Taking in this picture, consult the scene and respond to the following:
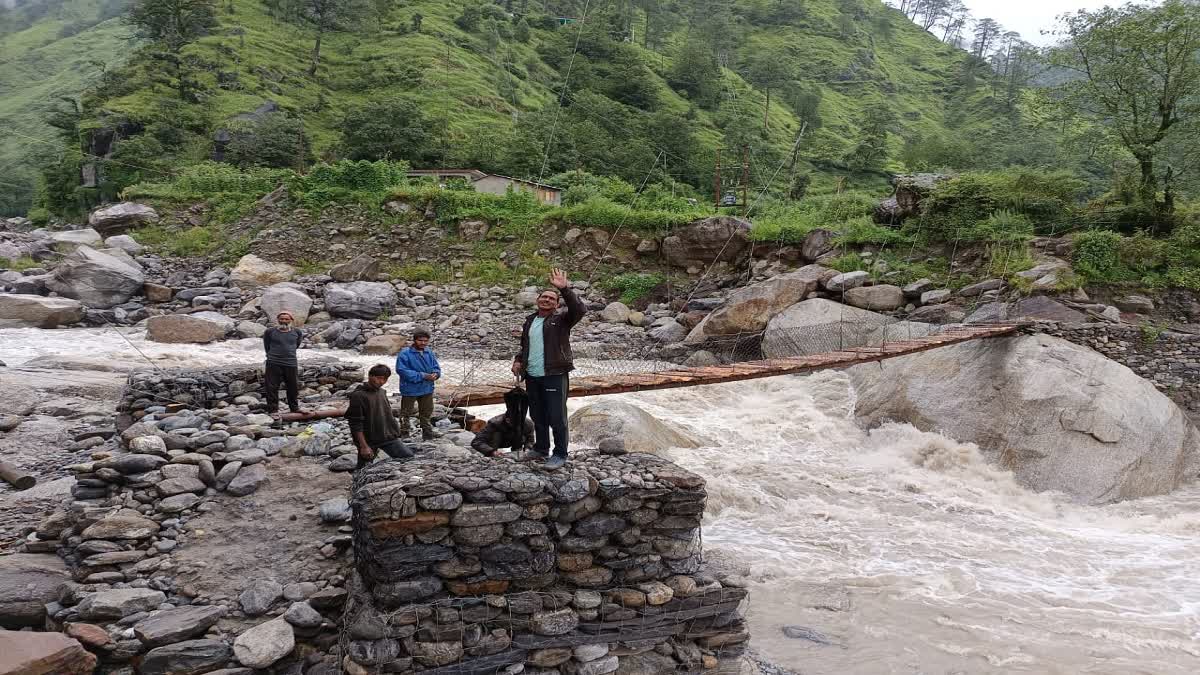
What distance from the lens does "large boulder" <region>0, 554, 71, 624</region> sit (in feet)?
10.8

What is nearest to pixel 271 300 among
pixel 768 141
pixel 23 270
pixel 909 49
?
pixel 23 270

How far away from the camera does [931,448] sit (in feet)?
27.8

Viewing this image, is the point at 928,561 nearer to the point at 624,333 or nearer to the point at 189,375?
the point at 189,375

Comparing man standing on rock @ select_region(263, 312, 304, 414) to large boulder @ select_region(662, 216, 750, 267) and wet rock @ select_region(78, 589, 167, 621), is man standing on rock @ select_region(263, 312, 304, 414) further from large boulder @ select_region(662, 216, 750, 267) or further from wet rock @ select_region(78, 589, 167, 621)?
large boulder @ select_region(662, 216, 750, 267)

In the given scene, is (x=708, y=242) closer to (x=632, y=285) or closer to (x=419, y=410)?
(x=632, y=285)

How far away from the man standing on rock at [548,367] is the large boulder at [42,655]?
2.27 m

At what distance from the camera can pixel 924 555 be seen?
6.14 meters

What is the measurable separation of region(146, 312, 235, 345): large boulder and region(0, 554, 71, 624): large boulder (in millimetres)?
9559

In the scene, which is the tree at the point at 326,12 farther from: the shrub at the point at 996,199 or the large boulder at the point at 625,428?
the large boulder at the point at 625,428

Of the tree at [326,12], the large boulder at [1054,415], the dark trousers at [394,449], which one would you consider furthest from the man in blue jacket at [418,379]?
the tree at [326,12]

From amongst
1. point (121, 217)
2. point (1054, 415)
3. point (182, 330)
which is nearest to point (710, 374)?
point (1054, 415)

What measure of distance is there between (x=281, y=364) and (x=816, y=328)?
29.0ft

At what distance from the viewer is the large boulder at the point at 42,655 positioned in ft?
8.91

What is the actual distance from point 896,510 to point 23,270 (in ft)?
62.5
